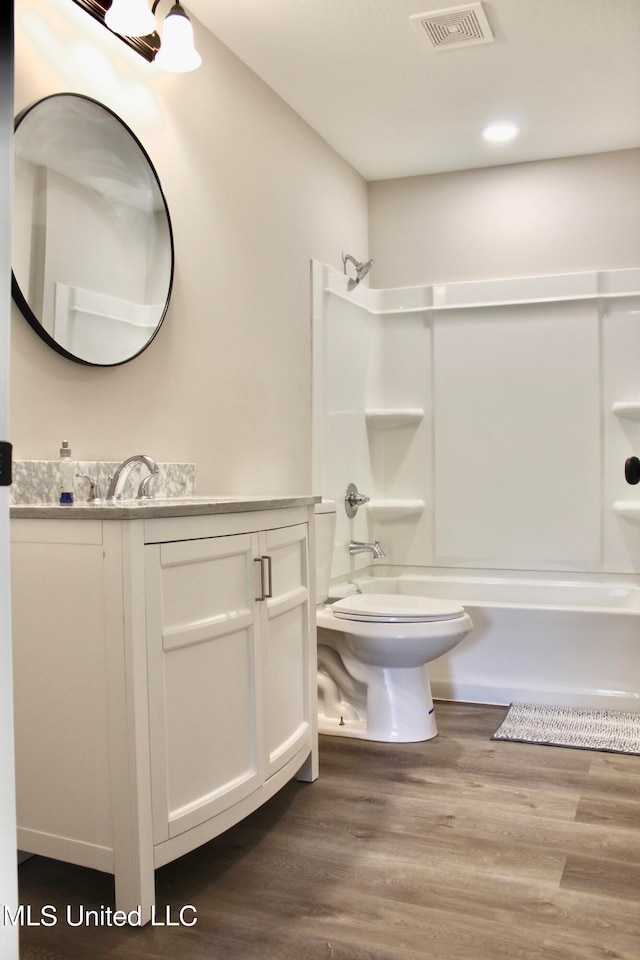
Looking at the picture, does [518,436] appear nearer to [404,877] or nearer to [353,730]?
[353,730]

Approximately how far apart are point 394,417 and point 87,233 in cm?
229

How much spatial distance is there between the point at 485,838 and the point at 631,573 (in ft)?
6.95

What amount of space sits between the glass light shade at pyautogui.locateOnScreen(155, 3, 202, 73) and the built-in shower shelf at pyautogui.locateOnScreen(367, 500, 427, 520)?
2.38 metres

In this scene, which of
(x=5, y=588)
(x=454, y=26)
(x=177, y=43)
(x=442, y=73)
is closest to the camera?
(x=5, y=588)

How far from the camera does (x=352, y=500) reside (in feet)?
12.9

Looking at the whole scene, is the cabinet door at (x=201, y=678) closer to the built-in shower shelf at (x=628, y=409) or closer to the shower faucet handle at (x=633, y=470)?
the shower faucet handle at (x=633, y=470)

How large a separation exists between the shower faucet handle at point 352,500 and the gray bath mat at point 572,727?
3.80 feet

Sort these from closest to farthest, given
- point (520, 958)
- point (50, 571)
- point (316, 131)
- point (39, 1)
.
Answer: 1. point (520, 958)
2. point (50, 571)
3. point (39, 1)
4. point (316, 131)

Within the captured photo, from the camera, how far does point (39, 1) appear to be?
204 cm

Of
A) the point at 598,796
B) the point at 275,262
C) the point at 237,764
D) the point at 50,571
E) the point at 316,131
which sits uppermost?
the point at 316,131

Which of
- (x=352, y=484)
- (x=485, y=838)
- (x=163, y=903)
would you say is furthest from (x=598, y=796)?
(x=352, y=484)

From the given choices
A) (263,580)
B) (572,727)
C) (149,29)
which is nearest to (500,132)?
(149,29)

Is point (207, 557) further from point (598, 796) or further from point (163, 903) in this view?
point (598, 796)

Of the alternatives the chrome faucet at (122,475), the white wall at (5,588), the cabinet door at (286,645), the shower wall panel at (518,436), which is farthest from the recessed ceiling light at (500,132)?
the white wall at (5,588)
